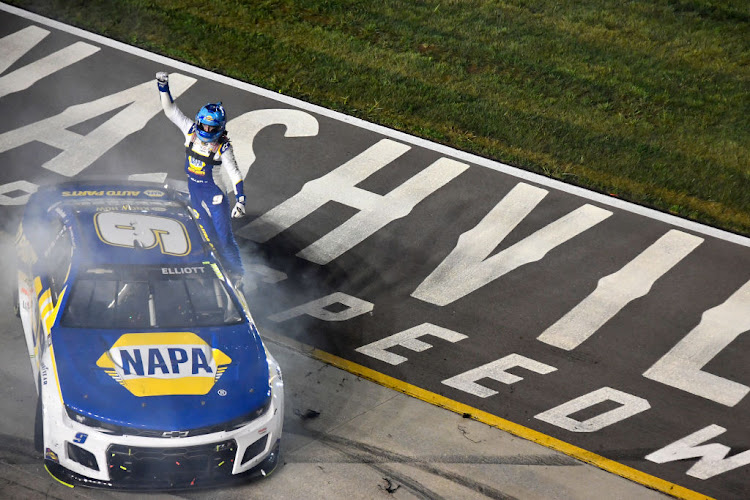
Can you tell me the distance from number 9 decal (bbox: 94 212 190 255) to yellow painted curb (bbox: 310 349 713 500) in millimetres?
1757

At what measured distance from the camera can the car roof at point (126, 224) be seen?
8203 millimetres

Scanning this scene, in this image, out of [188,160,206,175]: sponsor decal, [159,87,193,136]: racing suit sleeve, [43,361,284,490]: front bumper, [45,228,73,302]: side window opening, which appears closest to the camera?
[43,361,284,490]: front bumper

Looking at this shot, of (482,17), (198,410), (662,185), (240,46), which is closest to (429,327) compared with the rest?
(198,410)

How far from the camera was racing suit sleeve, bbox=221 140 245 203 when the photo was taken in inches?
389

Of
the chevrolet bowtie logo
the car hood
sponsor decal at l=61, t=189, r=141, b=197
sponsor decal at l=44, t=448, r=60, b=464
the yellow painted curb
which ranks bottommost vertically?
the yellow painted curb

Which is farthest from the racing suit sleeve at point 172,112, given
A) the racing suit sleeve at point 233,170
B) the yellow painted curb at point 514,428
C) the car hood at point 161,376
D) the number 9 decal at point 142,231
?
the car hood at point 161,376

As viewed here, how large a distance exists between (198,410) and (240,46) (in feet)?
Answer: 30.0

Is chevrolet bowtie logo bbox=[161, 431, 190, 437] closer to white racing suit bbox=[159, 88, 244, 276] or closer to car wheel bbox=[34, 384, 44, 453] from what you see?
car wheel bbox=[34, 384, 44, 453]

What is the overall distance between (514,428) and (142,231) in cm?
379

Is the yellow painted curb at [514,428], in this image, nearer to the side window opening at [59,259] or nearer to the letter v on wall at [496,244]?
the letter v on wall at [496,244]

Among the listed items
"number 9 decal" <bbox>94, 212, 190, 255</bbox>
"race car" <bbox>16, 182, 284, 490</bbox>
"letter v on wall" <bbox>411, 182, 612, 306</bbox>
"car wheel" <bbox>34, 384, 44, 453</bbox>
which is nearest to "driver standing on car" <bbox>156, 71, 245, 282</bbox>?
"race car" <bbox>16, 182, 284, 490</bbox>

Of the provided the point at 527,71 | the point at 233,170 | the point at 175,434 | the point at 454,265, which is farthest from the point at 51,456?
the point at 527,71

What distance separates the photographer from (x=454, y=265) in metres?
11.0

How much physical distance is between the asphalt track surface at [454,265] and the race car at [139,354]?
1666 mm
